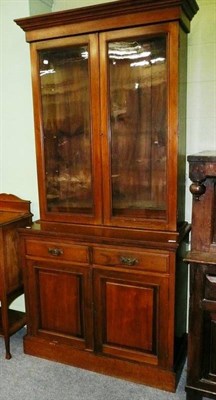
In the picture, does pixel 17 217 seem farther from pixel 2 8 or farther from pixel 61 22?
pixel 2 8

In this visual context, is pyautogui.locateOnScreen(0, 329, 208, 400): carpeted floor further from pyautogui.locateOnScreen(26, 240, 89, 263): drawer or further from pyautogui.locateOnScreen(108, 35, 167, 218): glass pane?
pyautogui.locateOnScreen(108, 35, 167, 218): glass pane

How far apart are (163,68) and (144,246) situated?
1.01m

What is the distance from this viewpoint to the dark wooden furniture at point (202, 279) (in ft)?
5.56

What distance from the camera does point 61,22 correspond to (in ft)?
6.58

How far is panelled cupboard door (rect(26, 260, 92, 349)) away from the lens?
2.16 meters

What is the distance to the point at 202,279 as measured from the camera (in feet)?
5.72

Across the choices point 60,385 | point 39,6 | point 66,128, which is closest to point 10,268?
point 60,385

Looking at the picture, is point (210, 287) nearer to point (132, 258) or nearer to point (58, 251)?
point (132, 258)

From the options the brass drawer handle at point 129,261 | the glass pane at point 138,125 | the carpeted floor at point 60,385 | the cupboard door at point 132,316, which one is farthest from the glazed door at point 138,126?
the carpeted floor at point 60,385

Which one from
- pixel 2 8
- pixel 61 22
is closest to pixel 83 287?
pixel 61 22

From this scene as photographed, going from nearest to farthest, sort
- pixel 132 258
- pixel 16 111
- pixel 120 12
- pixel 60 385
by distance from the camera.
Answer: pixel 120 12, pixel 132 258, pixel 60 385, pixel 16 111

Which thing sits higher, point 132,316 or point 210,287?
point 210,287

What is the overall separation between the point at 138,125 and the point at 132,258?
0.80 meters

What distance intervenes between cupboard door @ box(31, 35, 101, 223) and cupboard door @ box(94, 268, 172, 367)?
438 millimetres
